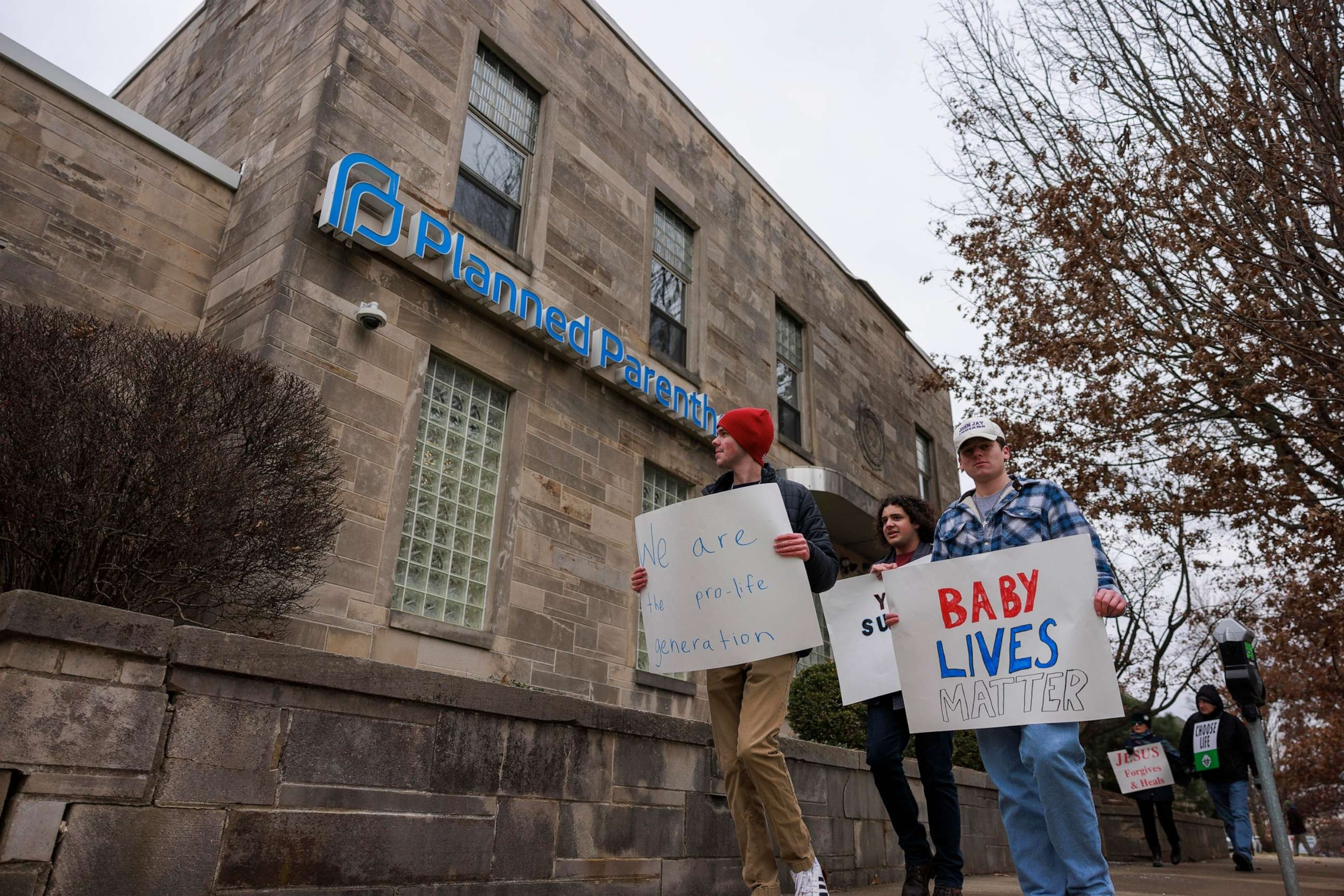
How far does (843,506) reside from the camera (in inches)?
550

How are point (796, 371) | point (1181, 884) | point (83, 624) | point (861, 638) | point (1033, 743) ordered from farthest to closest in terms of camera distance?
point (796, 371), point (1181, 884), point (861, 638), point (1033, 743), point (83, 624)

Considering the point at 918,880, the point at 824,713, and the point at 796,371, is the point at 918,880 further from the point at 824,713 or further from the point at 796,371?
the point at 796,371

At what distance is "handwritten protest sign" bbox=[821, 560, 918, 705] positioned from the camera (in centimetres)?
528

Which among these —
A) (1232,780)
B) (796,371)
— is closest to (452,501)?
(796,371)

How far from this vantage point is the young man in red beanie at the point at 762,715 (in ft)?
13.1

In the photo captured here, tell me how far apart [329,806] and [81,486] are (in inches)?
89.2

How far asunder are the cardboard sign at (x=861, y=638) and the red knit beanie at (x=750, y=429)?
1079 millimetres

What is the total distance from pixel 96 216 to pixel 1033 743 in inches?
349

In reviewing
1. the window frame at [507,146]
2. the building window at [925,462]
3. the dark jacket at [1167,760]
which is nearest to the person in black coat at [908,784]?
the window frame at [507,146]

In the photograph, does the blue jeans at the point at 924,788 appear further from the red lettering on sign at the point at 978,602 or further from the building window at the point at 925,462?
the building window at the point at 925,462

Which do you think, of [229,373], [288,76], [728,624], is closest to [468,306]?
[288,76]

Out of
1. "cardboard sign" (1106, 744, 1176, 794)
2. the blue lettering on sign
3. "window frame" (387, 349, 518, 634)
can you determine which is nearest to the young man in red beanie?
"window frame" (387, 349, 518, 634)

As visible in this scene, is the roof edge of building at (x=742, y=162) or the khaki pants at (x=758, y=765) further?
the roof edge of building at (x=742, y=162)

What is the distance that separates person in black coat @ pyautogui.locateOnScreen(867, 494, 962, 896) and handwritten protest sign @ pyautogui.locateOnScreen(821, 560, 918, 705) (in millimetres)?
109
